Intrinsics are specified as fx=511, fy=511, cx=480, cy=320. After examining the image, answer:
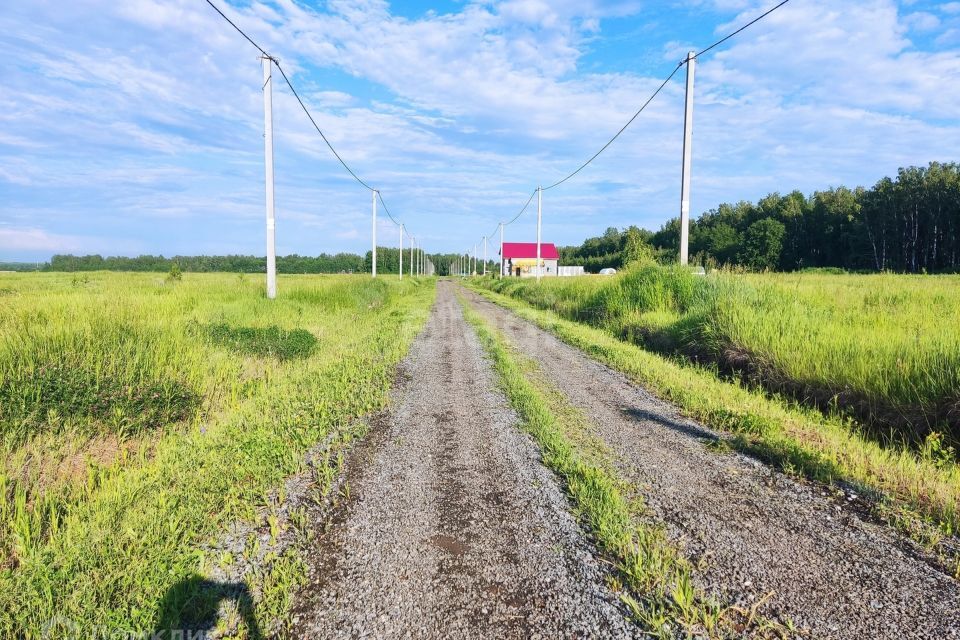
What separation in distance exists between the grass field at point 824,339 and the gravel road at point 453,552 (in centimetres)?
359

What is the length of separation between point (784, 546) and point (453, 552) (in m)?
1.92

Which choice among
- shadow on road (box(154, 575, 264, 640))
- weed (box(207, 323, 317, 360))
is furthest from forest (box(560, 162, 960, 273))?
shadow on road (box(154, 575, 264, 640))

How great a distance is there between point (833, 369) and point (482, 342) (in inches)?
257

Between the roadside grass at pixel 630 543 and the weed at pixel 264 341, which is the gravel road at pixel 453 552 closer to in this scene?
the roadside grass at pixel 630 543

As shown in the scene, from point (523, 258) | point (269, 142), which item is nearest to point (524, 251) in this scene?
point (523, 258)

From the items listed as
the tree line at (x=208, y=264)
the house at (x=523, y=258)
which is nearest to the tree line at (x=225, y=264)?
Result: the tree line at (x=208, y=264)

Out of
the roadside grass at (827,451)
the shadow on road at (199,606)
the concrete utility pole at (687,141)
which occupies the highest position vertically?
the concrete utility pole at (687,141)

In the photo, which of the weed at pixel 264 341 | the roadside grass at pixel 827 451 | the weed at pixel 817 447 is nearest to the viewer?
the roadside grass at pixel 827 451

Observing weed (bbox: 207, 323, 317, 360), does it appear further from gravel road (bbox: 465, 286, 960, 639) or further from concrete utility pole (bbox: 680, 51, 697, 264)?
concrete utility pole (bbox: 680, 51, 697, 264)

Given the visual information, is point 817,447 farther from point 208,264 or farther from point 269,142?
point 208,264

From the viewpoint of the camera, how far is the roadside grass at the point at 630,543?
7.64 ft

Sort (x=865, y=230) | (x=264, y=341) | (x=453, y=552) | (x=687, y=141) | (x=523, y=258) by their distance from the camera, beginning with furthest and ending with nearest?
(x=523, y=258) → (x=865, y=230) → (x=687, y=141) → (x=264, y=341) → (x=453, y=552)

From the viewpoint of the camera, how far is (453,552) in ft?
9.59

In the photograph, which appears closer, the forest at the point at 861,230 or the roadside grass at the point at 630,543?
the roadside grass at the point at 630,543
